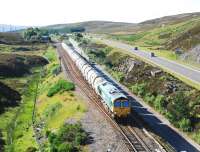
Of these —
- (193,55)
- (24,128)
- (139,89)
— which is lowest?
(24,128)

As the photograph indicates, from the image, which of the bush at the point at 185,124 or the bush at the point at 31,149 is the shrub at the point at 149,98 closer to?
the bush at the point at 185,124

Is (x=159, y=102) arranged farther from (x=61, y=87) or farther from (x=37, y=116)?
(x=61, y=87)

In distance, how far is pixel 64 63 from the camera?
109 meters

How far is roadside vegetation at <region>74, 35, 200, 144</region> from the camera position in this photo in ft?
153

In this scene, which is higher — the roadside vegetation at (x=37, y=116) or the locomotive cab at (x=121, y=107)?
the locomotive cab at (x=121, y=107)

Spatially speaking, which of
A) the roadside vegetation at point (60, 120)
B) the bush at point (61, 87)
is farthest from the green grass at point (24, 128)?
the bush at point (61, 87)

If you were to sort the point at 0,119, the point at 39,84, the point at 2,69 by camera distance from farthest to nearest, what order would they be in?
1. the point at 2,69
2. the point at 39,84
3. the point at 0,119

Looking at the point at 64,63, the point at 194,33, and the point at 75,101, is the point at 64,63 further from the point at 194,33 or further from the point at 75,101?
the point at 75,101

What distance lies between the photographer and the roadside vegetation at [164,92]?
4672cm

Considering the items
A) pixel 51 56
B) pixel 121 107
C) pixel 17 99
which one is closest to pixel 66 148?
pixel 121 107

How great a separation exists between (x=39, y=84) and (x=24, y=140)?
44.2 m

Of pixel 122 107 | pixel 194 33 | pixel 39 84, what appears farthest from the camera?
pixel 194 33

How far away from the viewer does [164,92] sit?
57.6 m

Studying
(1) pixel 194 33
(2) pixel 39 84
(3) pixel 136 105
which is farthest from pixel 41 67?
(3) pixel 136 105
